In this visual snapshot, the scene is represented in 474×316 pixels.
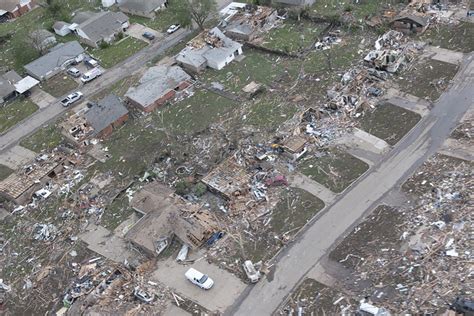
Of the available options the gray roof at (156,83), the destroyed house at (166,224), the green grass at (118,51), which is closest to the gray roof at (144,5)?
the green grass at (118,51)

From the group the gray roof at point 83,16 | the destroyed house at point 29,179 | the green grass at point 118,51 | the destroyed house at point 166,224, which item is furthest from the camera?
the gray roof at point 83,16

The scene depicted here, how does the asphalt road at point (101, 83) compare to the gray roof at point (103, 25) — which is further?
the gray roof at point (103, 25)

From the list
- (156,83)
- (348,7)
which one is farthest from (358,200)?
(348,7)

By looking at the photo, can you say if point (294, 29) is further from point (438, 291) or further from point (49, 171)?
point (438, 291)

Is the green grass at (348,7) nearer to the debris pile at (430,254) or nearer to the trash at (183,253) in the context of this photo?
the debris pile at (430,254)

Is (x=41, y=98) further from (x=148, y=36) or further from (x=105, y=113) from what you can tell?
(x=148, y=36)

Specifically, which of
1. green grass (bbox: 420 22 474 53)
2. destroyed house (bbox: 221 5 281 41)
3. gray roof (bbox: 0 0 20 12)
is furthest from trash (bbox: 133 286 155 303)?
gray roof (bbox: 0 0 20 12)

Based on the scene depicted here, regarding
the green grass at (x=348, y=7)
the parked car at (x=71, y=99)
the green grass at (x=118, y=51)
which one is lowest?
the parked car at (x=71, y=99)
